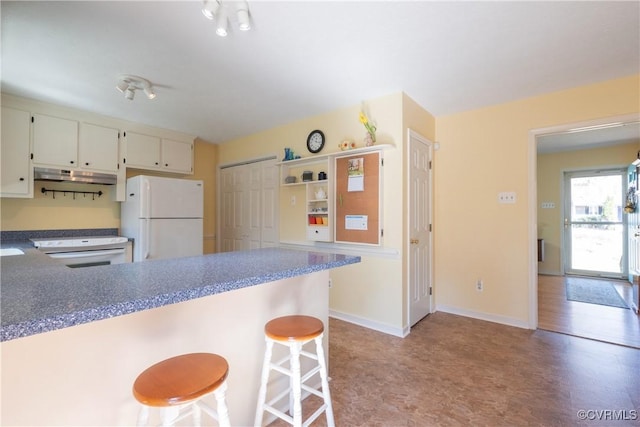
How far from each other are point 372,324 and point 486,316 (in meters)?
1.31

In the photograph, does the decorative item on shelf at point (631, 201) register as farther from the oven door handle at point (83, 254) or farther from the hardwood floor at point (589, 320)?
the oven door handle at point (83, 254)

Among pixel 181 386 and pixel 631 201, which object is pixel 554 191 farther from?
pixel 181 386

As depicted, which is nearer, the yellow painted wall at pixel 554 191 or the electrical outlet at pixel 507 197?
the electrical outlet at pixel 507 197

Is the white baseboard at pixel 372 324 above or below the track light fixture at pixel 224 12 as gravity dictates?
below

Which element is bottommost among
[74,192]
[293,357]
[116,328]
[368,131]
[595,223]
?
[293,357]

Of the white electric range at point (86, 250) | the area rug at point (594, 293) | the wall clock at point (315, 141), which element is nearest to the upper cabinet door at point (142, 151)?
the white electric range at point (86, 250)

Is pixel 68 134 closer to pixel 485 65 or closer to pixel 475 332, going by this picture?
pixel 485 65

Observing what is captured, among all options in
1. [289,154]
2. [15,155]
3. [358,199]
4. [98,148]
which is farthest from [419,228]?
[15,155]

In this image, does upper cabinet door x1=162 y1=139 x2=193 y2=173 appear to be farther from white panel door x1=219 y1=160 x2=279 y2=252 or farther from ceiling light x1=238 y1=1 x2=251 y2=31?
ceiling light x1=238 y1=1 x2=251 y2=31

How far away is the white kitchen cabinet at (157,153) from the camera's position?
11.7 ft

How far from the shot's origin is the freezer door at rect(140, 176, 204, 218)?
3.20 metres

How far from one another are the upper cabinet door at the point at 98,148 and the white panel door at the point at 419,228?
3.49 metres

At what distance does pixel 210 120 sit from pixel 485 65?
119 inches

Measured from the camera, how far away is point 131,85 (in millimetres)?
2500
